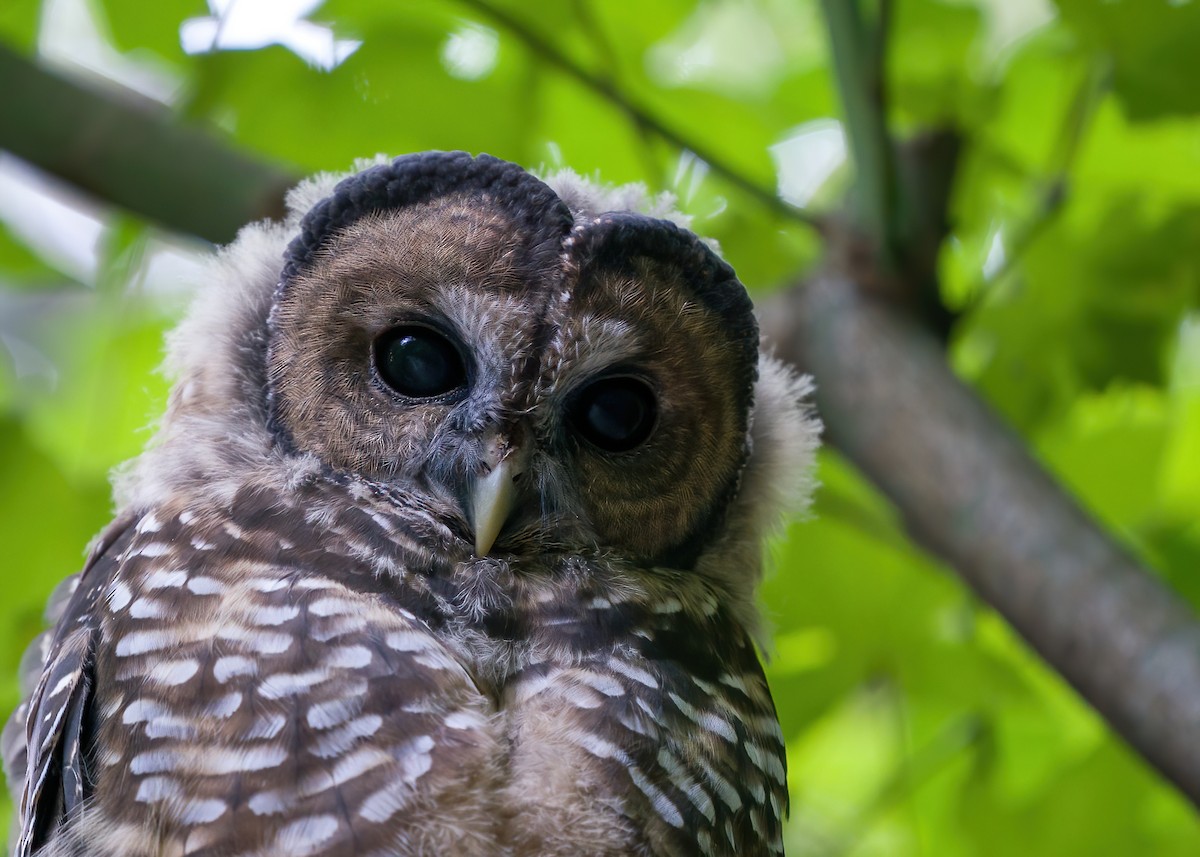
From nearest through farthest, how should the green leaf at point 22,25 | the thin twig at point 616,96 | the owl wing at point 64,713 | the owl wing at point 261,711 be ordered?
the owl wing at point 261,711
the owl wing at point 64,713
the thin twig at point 616,96
the green leaf at point 22,25

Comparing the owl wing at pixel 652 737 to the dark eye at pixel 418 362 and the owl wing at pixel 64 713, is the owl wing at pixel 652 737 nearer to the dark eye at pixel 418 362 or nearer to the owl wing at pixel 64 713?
the dark eye at pixel 418 362

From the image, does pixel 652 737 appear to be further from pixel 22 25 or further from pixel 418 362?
pixel 22 25

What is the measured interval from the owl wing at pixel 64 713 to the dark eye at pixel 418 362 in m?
0.38

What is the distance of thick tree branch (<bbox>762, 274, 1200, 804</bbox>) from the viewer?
174 centimetres

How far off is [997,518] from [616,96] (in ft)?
2.95

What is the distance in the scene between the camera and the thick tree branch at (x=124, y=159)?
1.94 m

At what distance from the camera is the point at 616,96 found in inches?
77.2

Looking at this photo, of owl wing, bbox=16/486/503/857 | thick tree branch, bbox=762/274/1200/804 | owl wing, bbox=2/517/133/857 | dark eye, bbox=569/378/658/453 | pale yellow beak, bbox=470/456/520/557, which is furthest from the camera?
thick tree branch, bbox=762/274/1200/804

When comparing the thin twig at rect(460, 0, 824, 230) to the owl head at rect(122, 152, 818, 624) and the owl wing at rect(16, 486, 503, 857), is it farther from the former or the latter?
the owl wing at rect(16, 486, 503, 857)

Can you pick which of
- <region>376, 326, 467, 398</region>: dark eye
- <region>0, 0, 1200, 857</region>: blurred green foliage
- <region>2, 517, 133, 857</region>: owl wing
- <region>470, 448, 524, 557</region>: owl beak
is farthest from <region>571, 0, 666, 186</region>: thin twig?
<region>2, 517, 133, 857</region>: owl wing

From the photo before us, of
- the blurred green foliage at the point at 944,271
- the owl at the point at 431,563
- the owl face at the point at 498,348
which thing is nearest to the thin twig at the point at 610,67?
the blurred green foliage at the point at 944,271

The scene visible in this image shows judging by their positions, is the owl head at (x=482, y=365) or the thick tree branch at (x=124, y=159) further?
the thick tree branch at (x=124, y=159)

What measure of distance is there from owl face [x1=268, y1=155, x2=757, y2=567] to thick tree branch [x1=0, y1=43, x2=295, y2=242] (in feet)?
1.33

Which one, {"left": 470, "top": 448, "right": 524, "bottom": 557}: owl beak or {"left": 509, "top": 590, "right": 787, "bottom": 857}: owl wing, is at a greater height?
{"left": 470, "top": 448, "right": 524, "bottom": 557}: owl beak
